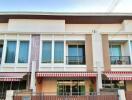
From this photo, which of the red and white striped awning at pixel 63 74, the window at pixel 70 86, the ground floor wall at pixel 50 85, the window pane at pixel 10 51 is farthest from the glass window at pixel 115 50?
the window pane at pixel 10 51

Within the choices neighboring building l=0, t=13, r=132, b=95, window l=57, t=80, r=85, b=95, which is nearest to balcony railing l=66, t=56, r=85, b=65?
neighboring building l=0, t=13, r=132, b=95

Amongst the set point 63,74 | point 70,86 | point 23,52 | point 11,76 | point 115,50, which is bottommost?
point 70,86

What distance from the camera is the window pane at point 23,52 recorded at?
23203mm

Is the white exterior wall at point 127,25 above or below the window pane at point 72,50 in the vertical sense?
above

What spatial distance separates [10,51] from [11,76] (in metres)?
3.46

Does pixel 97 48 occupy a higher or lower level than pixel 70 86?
higher

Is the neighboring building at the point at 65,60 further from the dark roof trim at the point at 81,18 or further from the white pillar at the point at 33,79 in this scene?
the dark roof trim at the point at 81,18

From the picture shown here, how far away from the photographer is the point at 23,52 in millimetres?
23500

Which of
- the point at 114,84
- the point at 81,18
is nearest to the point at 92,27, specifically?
the point at 81,18

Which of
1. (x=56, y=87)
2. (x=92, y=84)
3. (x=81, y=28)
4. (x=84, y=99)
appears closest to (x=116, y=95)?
(x=84, y=99)

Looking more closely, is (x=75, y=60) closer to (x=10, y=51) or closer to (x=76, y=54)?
(x=76, y=54)

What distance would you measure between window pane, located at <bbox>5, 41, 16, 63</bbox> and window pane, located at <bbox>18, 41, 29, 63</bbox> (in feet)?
2.50

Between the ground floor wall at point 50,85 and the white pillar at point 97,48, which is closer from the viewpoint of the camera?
the ground floor wall at point 50,85

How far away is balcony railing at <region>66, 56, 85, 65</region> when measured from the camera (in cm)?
2371
